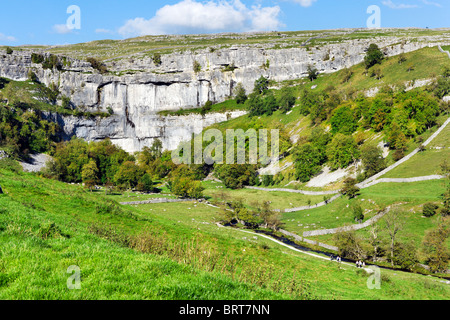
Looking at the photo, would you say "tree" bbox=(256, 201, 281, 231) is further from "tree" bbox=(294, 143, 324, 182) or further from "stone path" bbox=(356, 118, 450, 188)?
"tree" bbox=(294, 143, 324, 182)

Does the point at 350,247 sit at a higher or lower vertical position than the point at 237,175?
lower

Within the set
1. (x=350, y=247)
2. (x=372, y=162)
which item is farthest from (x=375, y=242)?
(x=372, y=162)

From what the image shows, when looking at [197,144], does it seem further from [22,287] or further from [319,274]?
[22,287]

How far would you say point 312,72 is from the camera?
470ft

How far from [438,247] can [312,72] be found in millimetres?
126383

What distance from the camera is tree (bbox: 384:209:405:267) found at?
115 feet

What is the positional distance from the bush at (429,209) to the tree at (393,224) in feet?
9.34

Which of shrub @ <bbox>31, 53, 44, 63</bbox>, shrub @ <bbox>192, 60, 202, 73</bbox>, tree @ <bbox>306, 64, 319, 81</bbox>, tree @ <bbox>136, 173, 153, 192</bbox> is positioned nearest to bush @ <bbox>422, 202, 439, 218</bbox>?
tree @ <bbox>136, 173, 153, 192</bbox>

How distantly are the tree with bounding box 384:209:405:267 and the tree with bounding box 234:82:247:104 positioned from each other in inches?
4721

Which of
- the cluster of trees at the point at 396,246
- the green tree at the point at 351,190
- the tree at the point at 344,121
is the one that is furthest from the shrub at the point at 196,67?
the cluster of trees at the point at 396,246

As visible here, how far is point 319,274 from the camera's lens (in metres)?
17.0

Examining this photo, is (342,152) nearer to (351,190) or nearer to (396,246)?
(351,190)

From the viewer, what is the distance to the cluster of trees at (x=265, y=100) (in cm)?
12462

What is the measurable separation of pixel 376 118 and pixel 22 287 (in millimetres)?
81234
